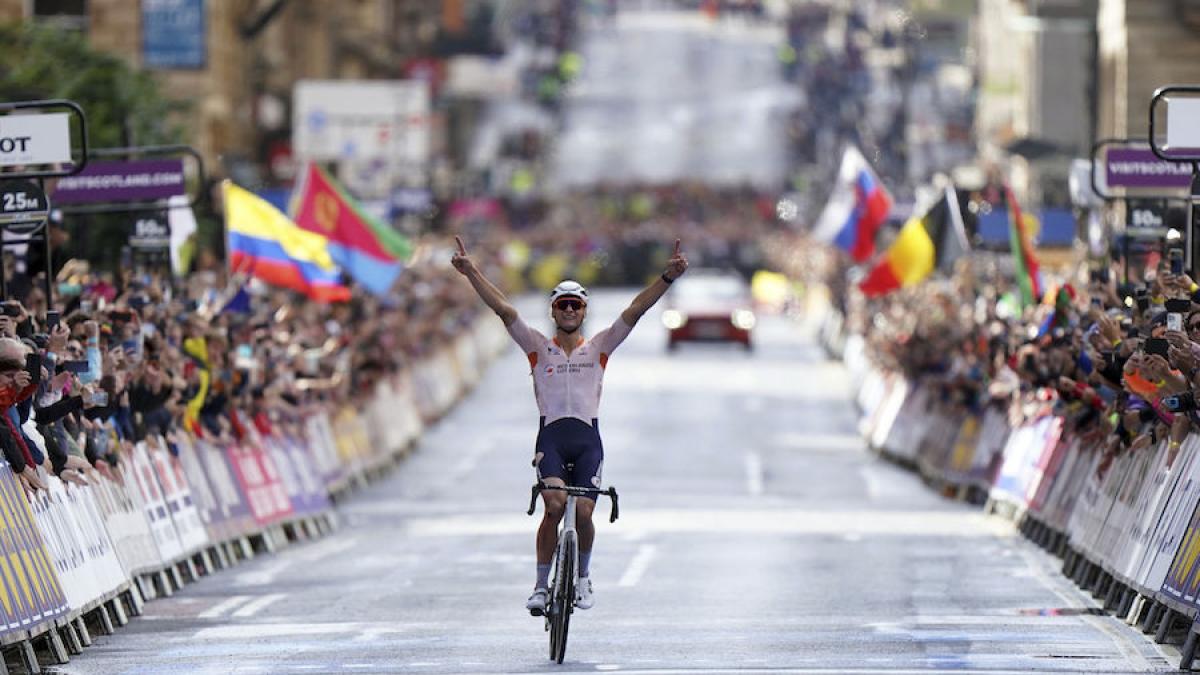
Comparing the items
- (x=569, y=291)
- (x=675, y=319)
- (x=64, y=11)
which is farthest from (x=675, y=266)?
(x=675, y=319)

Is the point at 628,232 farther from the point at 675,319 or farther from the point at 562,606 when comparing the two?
the point at 562,606

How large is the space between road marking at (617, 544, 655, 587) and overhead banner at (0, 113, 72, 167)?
16.1ft

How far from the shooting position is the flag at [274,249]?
2952 cm

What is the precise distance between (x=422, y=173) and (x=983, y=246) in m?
29.2

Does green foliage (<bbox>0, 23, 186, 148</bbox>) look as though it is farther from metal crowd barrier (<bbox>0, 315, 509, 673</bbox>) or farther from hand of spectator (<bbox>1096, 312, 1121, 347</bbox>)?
hand of spectator (<bbox>1096, 312, 1121, 347</bbox>)

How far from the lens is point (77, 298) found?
22672mm

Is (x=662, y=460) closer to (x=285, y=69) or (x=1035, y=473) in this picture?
(x=1035, y=473)

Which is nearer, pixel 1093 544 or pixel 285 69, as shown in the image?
pixel 1093 544

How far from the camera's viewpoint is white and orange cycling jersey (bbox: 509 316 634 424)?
55.3 ft

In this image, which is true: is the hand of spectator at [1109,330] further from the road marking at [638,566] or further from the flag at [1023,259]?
the flag at [1023,259]

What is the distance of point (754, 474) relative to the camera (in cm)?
3538

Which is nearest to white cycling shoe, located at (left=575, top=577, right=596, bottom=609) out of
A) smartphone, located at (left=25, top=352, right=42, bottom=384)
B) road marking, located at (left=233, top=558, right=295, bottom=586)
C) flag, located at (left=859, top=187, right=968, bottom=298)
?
smartphone, located at (left=25, top=352, right=42, bottom=384)

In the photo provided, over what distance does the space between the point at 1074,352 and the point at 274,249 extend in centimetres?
950

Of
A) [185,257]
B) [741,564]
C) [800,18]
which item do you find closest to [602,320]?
[185,257]
